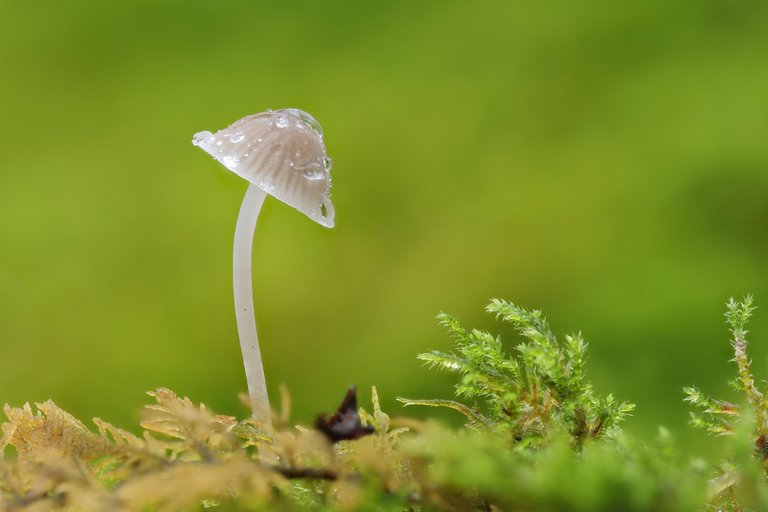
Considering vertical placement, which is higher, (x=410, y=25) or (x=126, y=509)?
(x=410, y=25)

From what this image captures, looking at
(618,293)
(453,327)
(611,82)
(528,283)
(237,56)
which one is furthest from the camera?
(237,56)

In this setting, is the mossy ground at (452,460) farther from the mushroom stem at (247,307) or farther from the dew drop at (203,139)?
the dew drop at (203,139)

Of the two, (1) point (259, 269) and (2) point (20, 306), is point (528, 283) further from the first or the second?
(2) point (20, 306)

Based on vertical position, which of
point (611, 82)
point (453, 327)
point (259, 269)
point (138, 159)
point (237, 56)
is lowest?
point (453, 327)

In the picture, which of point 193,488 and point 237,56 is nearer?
point 193,488

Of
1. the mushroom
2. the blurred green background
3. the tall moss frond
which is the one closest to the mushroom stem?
the mushroom

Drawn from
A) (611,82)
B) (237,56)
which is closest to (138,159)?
(237,56)

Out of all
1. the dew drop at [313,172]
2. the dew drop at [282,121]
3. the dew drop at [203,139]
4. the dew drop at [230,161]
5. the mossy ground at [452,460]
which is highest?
the dew drop at [282,121]

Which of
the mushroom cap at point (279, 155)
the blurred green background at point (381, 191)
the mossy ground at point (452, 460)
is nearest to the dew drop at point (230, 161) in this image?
the mushroom cap at point (279, 155)
